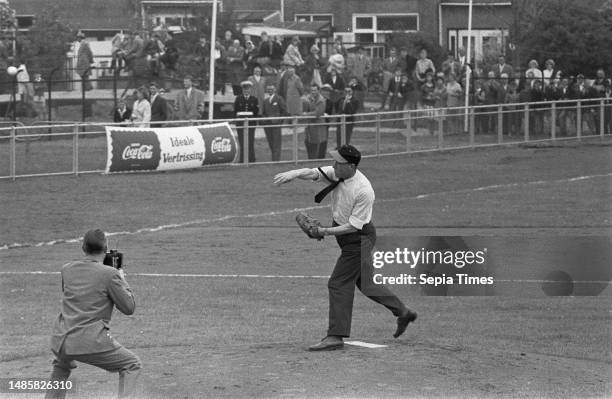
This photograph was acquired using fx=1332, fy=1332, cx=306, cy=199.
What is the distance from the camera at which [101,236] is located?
9.49 m

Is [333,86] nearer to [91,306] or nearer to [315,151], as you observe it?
[315,151]

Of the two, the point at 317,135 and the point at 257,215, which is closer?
the point at 257,215

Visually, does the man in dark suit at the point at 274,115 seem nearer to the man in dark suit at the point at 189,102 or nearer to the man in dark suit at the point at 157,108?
the man in dark suit at the point at 189,102

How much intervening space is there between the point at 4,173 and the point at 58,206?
3951 millimetres

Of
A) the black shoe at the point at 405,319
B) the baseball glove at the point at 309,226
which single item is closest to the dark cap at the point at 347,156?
the baseball glove at the point at 309,226

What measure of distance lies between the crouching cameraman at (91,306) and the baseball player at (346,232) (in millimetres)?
3025

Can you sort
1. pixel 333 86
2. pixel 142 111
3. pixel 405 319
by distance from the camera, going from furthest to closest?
pixel 333 86, pixel 142 111, pixel 405 319

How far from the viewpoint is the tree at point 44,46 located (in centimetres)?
3975

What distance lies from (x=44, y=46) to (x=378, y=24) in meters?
13.0

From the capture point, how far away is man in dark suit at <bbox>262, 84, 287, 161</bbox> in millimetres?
31719

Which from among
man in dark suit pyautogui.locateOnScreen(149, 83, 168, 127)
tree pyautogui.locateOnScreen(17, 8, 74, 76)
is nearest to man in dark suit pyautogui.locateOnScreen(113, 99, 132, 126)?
man in dark suit pyautogui.locateOnScreen(149, 83, 168, 127)

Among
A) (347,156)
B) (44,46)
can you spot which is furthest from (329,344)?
(44,46)

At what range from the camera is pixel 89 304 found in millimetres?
9438

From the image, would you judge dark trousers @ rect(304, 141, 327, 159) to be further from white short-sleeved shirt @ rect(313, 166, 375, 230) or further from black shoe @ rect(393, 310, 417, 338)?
white short-sleeved shirt @ rect(313, 166, 375, 230)
